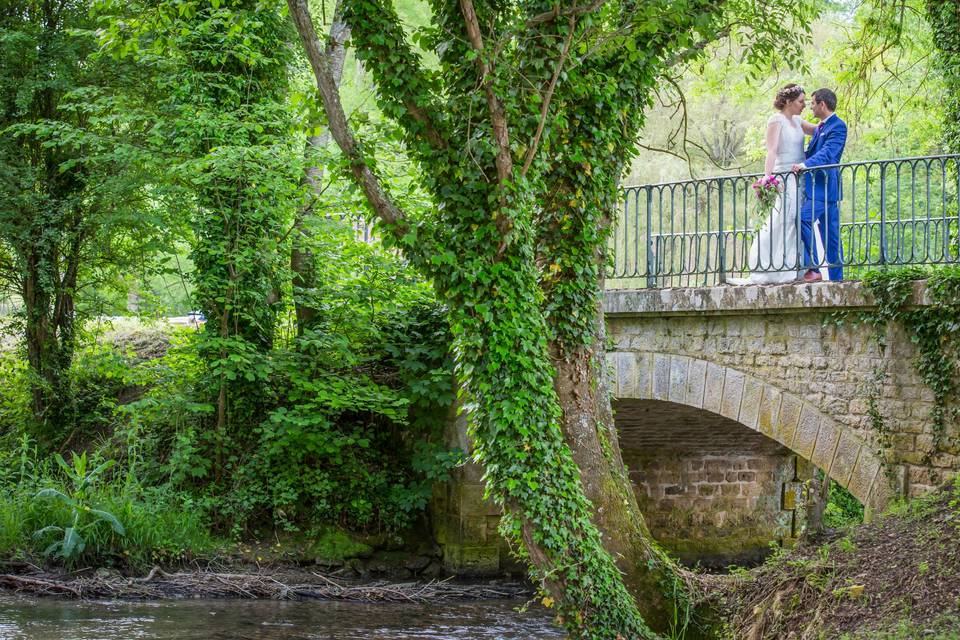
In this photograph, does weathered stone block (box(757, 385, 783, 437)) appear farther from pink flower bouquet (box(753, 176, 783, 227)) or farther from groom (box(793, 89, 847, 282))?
pink flower bouquet (box(753, 176, 783, 227))

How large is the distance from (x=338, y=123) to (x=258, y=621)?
438 centimetres

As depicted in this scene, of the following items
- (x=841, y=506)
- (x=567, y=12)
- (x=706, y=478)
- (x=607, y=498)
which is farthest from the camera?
(x=841, y=506)

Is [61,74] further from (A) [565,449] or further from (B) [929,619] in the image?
(B) [929,619]

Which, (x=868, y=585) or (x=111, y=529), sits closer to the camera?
(x=868, y=585)

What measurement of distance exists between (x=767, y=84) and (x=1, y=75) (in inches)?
626

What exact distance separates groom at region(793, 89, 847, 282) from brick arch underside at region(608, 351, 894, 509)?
1.01m

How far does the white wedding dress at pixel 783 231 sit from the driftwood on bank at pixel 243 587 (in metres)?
4.18

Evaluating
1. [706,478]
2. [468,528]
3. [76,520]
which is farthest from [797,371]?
[76,520]

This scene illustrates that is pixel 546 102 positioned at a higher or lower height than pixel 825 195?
higher

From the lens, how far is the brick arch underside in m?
7.36

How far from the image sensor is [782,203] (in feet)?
26.2

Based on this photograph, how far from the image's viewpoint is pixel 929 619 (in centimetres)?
514

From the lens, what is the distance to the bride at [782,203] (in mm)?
8117

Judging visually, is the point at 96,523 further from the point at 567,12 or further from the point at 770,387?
the point at 567,12
